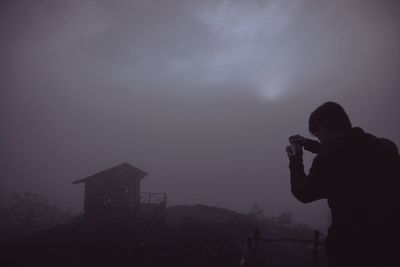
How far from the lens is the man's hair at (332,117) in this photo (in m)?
2.62

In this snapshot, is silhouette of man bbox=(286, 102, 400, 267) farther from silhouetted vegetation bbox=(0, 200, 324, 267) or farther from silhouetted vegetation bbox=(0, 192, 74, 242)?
silhouetted vegetation bbox=(0, 192, 74, 242)

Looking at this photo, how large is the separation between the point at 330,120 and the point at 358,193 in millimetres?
691

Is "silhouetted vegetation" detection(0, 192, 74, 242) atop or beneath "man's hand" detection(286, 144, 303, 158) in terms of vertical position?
beneath

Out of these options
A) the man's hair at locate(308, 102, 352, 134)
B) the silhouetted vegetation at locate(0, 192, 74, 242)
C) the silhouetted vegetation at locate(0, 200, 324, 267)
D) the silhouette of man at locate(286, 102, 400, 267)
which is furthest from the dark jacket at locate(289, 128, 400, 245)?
the silhouetted vegetation at locate(0, 192, 74, 242)

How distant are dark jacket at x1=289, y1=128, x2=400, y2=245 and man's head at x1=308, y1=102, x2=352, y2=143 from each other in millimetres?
202

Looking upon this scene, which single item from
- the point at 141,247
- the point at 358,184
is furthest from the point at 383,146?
the point at 141,247

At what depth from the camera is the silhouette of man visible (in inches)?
83.2

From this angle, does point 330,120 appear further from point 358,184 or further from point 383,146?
point 358,184

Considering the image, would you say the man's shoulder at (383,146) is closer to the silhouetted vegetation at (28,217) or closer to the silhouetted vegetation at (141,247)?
the silhouetted vegetation at (141,247)

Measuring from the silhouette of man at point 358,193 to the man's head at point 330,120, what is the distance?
0.43 ft

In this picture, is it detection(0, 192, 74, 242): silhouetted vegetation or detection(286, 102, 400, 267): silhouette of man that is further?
detection(0, 192, 74, 242): silhouetted vegetation

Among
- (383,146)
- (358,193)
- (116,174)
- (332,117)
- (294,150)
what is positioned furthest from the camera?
(116,174)

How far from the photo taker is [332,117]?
104 inches

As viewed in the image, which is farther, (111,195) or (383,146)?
(111,195)
